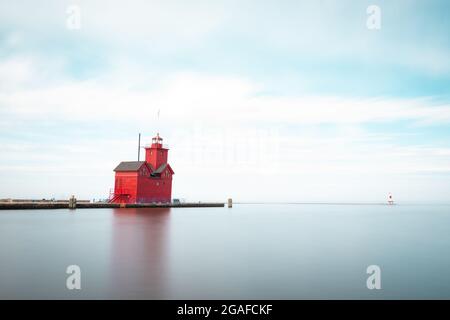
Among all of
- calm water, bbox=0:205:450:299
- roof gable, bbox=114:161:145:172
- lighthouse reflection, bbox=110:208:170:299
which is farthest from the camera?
roof gable, bbox=114:161:145:172

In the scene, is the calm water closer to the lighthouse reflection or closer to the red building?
the lighthouse reflection

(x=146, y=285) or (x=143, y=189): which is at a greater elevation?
(x=143, y=189)

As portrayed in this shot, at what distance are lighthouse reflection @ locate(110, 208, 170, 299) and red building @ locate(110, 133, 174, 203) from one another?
30.9 meters

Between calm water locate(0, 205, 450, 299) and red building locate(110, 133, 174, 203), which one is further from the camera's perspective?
red building locate(110, 133, 174, 203)

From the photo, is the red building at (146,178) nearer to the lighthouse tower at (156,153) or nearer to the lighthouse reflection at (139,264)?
the lighthouse tower at (156,153)

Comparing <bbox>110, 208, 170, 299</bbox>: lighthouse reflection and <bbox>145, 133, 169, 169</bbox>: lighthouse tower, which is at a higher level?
<bbox>145, 133, 169, 169</bbox>: lighthouse tower

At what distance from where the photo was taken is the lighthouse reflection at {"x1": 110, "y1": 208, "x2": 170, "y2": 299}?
50.9 feet

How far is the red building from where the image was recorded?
219 feet

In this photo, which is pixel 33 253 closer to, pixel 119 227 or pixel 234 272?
pixel 234 272

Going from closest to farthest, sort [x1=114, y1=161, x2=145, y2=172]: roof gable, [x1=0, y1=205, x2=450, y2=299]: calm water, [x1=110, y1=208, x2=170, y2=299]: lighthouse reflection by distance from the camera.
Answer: [x1=110, y1=208, x2=170, y2=299]: lighthouse reflection
[x1=0, y1=205, x2=450, y2=299]: calm water
[x1=114, y1=161, x2=145, y2=172]: roof gable

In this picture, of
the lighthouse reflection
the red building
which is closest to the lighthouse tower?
the red building

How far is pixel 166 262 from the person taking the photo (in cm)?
2217
